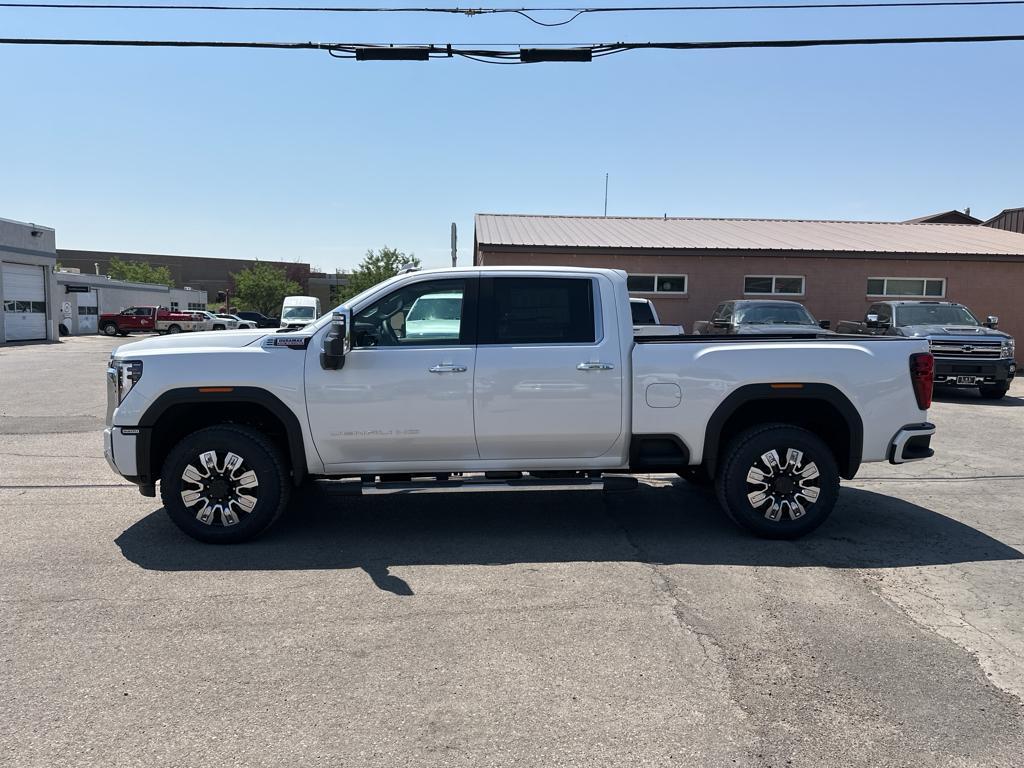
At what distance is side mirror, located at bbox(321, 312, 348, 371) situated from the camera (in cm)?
529

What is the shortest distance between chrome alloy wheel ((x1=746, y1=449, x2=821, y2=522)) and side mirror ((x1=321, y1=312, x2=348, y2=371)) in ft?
10.0

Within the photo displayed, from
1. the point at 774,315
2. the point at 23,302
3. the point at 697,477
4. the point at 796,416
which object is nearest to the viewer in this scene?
the point at 796,416

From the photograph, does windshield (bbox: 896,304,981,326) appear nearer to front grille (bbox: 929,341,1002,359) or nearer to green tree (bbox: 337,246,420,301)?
front grille (bbox: 929,341,1002,359)

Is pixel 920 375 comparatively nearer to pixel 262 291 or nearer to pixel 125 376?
pixel 125 376

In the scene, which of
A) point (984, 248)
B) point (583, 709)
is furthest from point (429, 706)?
point (984, 248)

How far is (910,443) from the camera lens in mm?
5730

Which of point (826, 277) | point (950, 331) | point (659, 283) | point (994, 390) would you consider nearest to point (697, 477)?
point (950, 331)

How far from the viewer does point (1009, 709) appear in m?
3.38

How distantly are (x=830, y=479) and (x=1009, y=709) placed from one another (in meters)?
2.37

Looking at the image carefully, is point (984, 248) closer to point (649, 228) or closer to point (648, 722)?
point (649, 228)

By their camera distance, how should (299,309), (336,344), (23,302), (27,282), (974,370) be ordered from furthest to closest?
(27,282), (23,302), (299,309), (974,370), (336,344)

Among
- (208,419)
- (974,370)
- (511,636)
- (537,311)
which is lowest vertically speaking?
(511,636)

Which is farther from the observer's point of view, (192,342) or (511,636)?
(192,342)

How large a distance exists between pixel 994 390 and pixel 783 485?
11046mm
